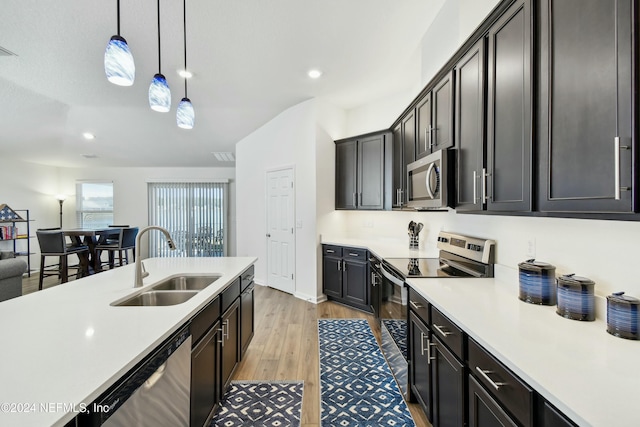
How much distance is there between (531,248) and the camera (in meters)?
1.56

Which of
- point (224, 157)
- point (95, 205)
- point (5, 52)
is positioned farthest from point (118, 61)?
point (95, 205)

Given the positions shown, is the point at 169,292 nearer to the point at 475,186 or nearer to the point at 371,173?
the point at 475,186

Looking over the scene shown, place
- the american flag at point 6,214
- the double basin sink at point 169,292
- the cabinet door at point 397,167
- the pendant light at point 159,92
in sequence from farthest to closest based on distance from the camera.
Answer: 1. the american flag at point 6,214
2. the cabinet door at point 397,167
3. the pendant light at point 159,92
4. the double basin sink at point 169,292

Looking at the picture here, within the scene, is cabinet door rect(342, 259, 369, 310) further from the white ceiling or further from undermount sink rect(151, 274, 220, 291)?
the white ceiling

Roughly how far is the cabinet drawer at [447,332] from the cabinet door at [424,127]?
4.74ft

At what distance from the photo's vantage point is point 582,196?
925mm

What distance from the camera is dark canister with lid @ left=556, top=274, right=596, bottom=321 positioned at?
113 centimetres

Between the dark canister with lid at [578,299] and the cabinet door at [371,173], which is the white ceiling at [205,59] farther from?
the dark canister with lid at [578,299]

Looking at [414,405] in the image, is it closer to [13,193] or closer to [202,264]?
[202,264]

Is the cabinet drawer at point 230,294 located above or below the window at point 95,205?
below

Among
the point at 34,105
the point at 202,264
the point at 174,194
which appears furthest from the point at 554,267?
the point at 174,194

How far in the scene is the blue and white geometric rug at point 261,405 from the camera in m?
1.77

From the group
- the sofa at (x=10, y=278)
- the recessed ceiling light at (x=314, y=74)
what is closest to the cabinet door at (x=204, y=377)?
the recessed ceiling light at (x=314, y=74)

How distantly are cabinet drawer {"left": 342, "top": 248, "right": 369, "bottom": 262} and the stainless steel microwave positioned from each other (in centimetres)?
130
